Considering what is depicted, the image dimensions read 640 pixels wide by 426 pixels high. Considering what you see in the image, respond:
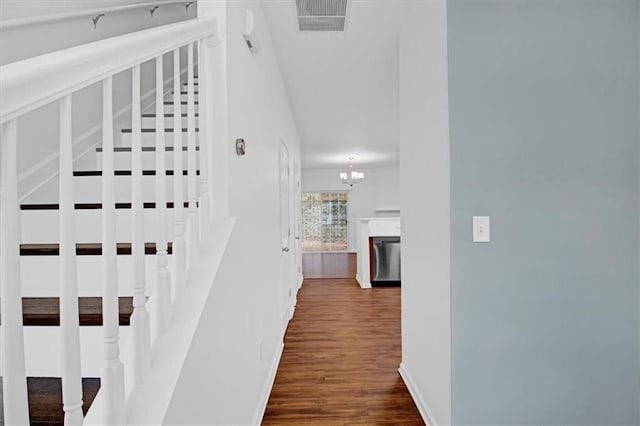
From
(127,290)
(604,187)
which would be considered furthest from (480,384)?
(127,290)

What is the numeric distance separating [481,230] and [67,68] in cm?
→ 167

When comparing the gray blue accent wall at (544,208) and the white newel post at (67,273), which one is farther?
the gray blue accent wall at (544,208)

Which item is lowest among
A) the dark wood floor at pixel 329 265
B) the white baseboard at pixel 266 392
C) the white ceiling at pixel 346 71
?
the dark wood floor at pixel 329 265

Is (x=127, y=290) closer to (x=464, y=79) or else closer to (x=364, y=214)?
(x=464, y=79)

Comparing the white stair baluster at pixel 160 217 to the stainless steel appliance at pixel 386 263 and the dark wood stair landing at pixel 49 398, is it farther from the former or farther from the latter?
the stainless steel appliance at pixel 386 263

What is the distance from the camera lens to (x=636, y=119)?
179cm

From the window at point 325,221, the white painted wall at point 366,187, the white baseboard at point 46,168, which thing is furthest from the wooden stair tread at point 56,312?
the window at point 325,221

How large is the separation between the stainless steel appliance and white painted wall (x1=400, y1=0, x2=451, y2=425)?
10.8ft

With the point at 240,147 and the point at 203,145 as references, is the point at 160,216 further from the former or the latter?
the point at 240,147

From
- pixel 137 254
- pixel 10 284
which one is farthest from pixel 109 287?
pixel 10 284

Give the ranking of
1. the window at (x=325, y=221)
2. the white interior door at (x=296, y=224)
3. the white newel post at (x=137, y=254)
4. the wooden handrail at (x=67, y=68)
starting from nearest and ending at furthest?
the wooden handrail at (x=67, y=68), the white newel post at (x=137, y=254), the white interior door at (x=296, y=224), the window at (x=325, y=221)

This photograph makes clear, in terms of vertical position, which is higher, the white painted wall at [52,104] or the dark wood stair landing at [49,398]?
the white painted wall at [52,104]

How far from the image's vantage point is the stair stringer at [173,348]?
856mm

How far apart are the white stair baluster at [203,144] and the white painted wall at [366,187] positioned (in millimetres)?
9296
